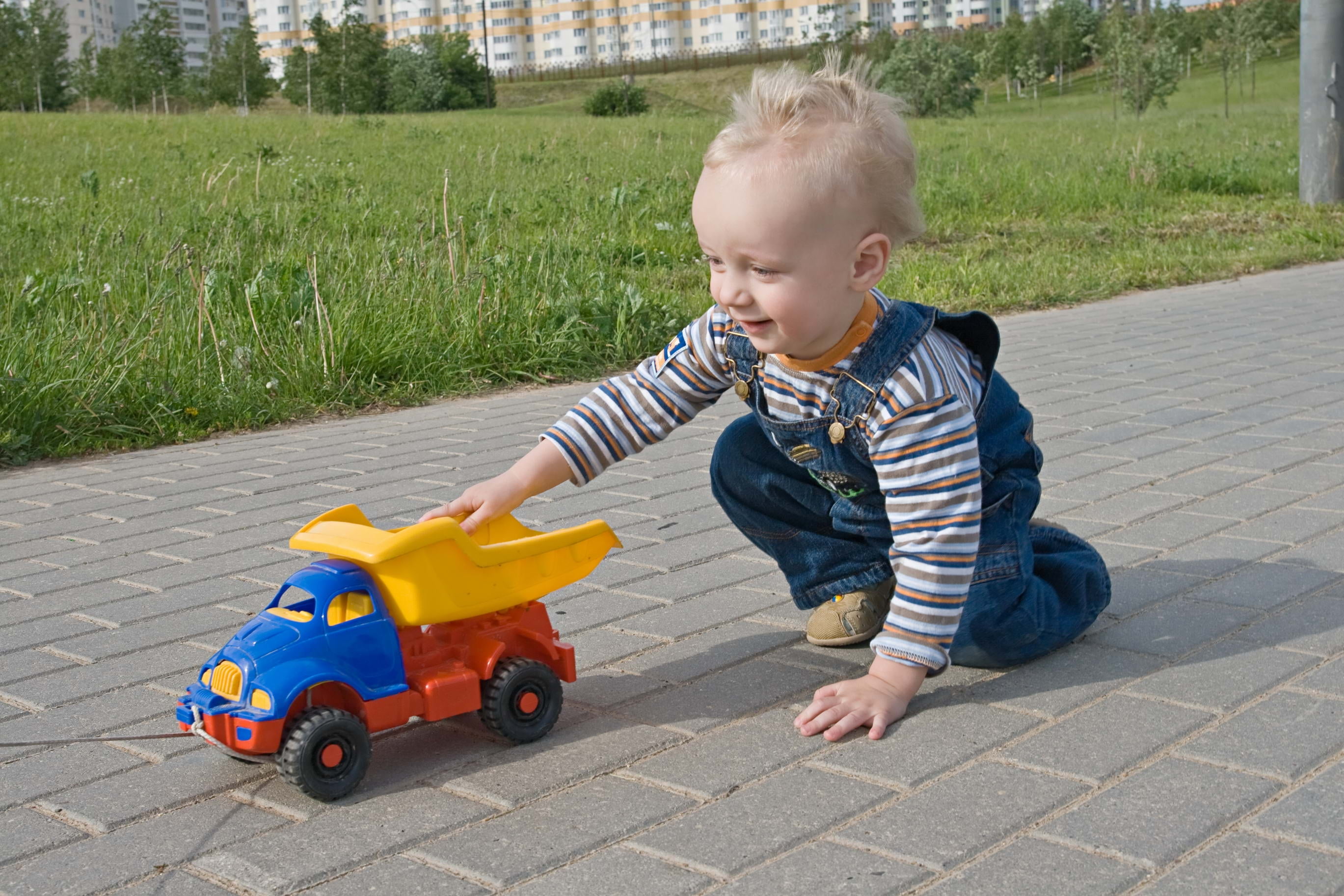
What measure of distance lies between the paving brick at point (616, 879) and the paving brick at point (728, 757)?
248 millimetres

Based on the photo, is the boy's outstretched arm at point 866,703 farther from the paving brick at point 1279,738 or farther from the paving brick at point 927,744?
the paving brick at point 1279,738

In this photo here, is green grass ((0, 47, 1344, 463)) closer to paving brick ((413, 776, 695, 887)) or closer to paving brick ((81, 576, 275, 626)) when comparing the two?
paving brick ((413, 776, 695, 887))

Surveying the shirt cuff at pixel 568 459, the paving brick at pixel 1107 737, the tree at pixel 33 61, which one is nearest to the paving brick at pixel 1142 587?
the paving brick at pixel 1107 737

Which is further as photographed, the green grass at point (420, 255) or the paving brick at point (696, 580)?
the green grass at point (420, 255)

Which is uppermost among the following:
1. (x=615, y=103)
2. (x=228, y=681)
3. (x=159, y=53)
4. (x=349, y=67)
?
(x=159, y=53)

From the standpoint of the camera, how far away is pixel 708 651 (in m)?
2.87

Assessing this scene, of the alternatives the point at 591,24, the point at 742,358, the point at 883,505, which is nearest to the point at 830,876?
the point at 883,505

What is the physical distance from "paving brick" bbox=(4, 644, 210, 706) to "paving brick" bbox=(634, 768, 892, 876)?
51.8 inches

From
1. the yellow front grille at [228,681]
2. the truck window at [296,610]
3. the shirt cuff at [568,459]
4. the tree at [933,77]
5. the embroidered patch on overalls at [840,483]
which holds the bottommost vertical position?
the yellow front grille at [228,681]

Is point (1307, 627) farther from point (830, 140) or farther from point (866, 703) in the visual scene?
point (830, 140)

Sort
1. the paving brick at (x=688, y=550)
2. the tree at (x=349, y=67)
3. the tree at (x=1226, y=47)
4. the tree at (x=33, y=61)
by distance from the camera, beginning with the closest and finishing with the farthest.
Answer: the paving brick at (x=688, y=550) < the tree at (x=1226, y=47) < the tree at (x=349, y=67) < the tree at (x=33, y=61)

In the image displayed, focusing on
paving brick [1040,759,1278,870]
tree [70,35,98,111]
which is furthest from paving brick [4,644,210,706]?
tree [70,35,98,111]

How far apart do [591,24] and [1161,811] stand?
13075cm

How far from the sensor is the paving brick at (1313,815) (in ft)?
6.37
